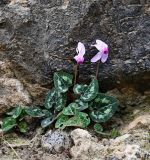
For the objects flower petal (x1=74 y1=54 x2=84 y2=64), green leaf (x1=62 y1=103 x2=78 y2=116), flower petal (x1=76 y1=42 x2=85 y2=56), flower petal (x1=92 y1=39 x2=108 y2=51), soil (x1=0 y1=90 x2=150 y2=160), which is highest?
flower petal (x1=92 y1=39 x2=108 y2=51)

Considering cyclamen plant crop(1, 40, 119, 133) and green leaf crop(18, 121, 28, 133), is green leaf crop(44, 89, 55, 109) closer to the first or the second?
cyclamen plant crop(1, 40, 119, 133)

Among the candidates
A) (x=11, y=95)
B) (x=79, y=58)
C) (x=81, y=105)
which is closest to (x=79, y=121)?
(x=81, y=105)

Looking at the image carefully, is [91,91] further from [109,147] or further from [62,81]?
[109,147]

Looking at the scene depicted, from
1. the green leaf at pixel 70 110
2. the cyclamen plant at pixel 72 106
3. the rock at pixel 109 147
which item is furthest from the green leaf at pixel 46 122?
the rock at pixel 109 147

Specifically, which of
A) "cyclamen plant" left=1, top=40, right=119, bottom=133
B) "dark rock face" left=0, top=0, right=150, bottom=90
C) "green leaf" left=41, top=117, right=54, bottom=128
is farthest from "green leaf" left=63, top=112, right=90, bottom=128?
"dark rock face" left=0, top=0, right=150, bottom=90

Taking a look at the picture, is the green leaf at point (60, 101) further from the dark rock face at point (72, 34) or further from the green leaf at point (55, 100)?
the dark rock face at point (72, 34)

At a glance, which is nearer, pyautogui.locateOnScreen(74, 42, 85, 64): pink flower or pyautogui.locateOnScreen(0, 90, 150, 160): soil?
pyautogui.locateOnScreen(0, 90, 150, 160): soil

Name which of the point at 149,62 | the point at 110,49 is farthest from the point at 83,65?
the point at 149,62
